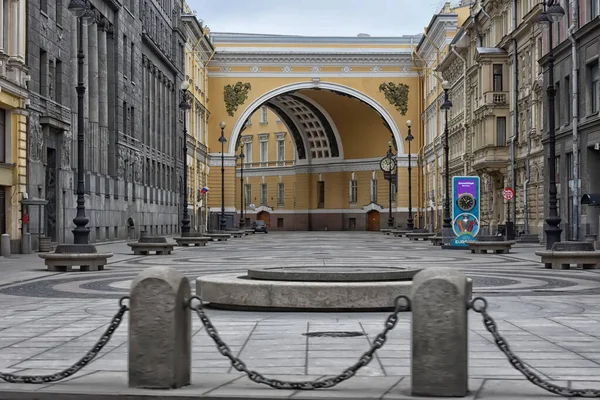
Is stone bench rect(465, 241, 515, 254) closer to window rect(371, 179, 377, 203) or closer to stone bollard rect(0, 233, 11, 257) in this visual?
stone bollard rect(0, 233, 11, 257)

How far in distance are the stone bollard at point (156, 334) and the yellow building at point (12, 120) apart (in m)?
24.8

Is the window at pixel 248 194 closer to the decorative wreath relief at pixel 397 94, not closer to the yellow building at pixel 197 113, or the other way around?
Result: the yellow building at pixel 197 113

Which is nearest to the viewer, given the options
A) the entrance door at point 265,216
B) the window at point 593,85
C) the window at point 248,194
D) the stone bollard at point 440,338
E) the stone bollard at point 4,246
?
the stone bollard at point 440,338

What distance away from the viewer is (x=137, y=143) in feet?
176

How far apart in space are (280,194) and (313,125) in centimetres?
815

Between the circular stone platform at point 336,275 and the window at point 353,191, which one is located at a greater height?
the window at point 353,191

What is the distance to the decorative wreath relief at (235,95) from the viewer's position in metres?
80.8

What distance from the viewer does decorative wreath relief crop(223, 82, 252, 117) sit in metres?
80.8

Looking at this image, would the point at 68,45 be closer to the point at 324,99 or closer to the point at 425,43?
the point at 425,43

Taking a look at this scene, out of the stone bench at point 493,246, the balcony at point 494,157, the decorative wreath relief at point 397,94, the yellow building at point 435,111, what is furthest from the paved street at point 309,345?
the decorative wreath relief at point 397,94

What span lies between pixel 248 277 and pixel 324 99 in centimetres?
7758

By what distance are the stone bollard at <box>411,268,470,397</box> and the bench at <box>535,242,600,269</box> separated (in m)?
16.4

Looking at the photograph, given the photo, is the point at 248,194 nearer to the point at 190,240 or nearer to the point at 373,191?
the point at 373,191

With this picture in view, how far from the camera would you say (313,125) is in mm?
95250
